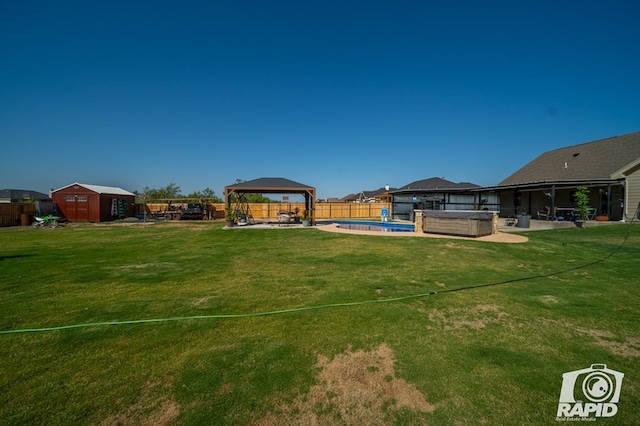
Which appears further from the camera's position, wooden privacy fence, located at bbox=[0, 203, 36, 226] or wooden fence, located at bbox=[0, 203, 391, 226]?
wooden fence, located at bbox=[0, 203, 391, 226]

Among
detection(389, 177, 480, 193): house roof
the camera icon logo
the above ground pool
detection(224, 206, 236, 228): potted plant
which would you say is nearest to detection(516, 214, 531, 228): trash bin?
detection(389, 177, 480, 193): house roof

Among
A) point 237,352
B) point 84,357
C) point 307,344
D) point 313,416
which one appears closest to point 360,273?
point 307,344

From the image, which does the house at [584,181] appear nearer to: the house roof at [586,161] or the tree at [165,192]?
the house roof at [586,161]

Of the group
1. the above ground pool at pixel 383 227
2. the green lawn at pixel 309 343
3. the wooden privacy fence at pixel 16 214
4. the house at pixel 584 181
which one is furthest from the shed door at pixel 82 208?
the house at pixel 584 181

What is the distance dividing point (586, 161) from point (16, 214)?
41.0 m

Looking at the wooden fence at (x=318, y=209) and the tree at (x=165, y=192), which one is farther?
the tree at (x=165, y=192)

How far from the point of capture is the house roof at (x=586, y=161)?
16609 millimetres

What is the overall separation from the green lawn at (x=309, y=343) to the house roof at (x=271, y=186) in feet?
38.9

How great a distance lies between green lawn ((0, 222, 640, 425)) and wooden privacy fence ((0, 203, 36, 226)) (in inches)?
786

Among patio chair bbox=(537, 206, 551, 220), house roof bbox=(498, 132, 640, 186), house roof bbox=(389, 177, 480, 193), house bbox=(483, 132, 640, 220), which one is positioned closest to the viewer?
house bbox=(483, 132, 640, 220)

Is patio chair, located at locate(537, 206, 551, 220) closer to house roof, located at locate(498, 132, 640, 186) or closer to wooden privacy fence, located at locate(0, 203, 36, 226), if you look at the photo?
house roof, located at locate(498, 132, 640, 186)

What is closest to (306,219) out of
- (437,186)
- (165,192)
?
(437,186)

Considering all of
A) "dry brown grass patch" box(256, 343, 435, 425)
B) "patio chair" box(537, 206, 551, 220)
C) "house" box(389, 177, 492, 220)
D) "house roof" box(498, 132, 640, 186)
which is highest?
"house roof" box(498, 132, 640, 186)

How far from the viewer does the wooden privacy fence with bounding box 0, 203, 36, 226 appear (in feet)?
66.3
